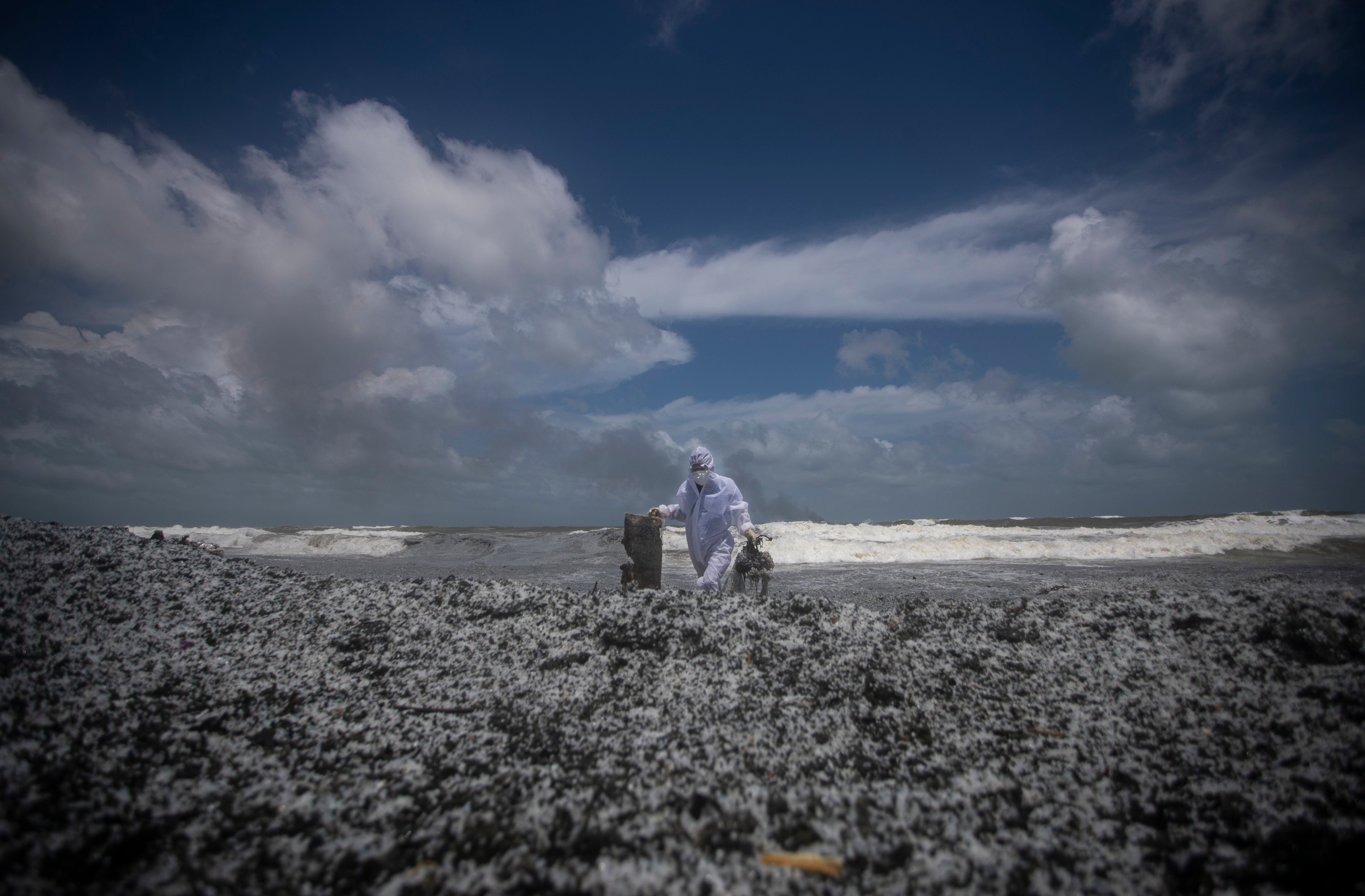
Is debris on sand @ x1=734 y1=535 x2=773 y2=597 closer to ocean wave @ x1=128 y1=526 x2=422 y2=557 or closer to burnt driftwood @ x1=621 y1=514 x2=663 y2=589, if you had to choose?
burnt driftwood @ x1=621 y1=514 x2=663 y2=589

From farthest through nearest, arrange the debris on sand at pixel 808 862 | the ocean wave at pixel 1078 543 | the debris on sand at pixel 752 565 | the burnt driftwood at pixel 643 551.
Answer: the ocean wave at pixel 1078 543 → the debris on sand at pixel 752 565 → the burnt driftwood at pixel 643 551 → the debris on sand at pixel 808 862

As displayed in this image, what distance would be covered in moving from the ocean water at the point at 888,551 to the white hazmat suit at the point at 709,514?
313 centimetres

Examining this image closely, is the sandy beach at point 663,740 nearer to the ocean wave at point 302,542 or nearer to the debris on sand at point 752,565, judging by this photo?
the debris on sand at point 752,565

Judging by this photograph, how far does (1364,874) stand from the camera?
85.8 inches

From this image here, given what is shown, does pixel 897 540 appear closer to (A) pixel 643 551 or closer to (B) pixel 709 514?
(B) pixel 709 514

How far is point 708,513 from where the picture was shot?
735 cm

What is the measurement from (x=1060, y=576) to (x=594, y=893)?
42.3ft

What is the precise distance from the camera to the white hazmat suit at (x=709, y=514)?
7.24 metres

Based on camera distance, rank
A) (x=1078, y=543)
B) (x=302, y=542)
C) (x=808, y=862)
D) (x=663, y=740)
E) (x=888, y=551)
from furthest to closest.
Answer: (x=302, y=542) < (x=1078, y=543) < (x=888, y=551) < (x=663, y=740) < (x=808, y=862)

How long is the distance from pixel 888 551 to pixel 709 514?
40.3ft

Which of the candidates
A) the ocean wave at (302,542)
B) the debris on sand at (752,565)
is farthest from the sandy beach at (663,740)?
the ocean wave at (302,542)

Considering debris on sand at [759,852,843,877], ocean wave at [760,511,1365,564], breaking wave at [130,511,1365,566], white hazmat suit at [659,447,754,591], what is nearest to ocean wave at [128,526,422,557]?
breaking wave at [130,511,1365,566]

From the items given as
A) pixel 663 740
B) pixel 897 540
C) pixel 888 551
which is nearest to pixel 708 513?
pixel 663 740

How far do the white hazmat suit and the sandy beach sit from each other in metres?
2.26
